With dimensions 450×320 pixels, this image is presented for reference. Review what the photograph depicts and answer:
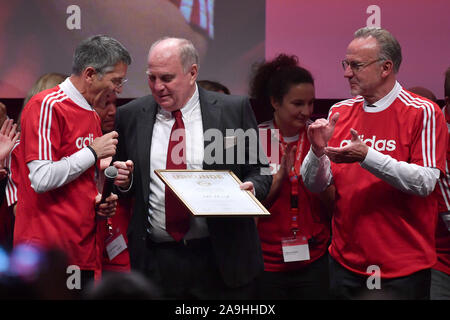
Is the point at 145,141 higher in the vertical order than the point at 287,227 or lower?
higher

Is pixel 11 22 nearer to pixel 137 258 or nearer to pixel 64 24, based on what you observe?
pixel 64 24

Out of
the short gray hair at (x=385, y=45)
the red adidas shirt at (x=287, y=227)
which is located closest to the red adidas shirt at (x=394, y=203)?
the short gray hair at (x=385, y=45)

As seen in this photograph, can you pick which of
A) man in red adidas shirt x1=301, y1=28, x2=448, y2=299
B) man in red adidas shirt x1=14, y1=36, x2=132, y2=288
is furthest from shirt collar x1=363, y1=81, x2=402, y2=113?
man in red adidas shirt x1=14, y1=36, x2=132, y2=288

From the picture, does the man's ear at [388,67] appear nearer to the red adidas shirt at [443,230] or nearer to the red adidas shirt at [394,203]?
the red adidas shirt at [394,203]

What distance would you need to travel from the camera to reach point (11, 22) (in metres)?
4.78

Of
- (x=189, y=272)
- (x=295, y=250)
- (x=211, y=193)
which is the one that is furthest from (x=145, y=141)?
(x=295, y=250)

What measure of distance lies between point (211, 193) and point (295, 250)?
43.0 inches

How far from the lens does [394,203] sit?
313 cm

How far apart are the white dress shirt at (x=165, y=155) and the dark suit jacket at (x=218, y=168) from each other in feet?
0.12

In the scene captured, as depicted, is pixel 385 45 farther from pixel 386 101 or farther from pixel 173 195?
pixel 173 195

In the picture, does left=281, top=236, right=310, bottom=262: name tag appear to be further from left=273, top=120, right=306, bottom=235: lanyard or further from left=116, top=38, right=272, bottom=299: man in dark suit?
left=116, top=38, right=272, bottom=299: man in dark suit

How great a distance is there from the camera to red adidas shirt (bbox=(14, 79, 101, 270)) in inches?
119

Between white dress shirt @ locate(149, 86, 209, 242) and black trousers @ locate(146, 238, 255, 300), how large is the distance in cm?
5
